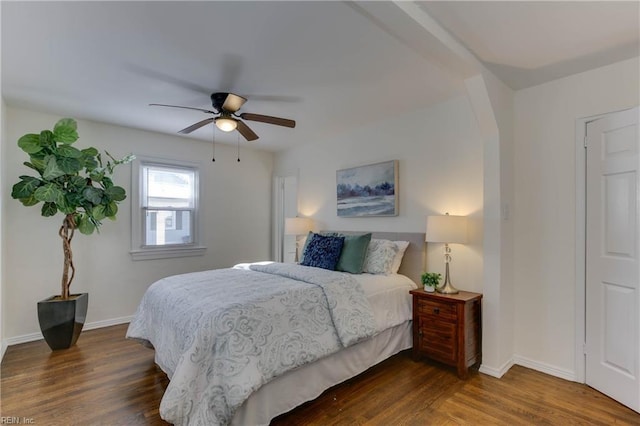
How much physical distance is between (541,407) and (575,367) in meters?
0.62

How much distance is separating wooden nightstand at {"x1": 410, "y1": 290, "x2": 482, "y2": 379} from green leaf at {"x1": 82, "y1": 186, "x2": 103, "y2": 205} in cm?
318

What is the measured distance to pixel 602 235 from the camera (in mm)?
2387

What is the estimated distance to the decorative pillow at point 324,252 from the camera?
327 cm

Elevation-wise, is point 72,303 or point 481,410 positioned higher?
point 72,303

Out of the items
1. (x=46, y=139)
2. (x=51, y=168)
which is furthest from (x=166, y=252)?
(x=46, y=139)

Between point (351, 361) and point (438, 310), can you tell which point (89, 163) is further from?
point (438, 310)

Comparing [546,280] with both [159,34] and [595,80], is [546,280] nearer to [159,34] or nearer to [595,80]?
[595,80]

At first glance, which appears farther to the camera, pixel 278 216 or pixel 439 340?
pixel 278 216

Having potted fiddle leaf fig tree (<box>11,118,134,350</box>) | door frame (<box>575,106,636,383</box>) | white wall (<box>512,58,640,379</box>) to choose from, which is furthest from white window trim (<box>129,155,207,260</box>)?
door frame (<box>575,106,636,383</box>)

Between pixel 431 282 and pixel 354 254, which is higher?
pixel 354 254

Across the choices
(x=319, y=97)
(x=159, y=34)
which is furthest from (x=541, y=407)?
(x=159, y=34)

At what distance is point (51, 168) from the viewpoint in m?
2.94

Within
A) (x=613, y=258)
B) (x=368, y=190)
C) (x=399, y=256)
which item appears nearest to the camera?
(x=613, y=258)

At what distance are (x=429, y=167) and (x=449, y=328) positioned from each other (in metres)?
1.58
